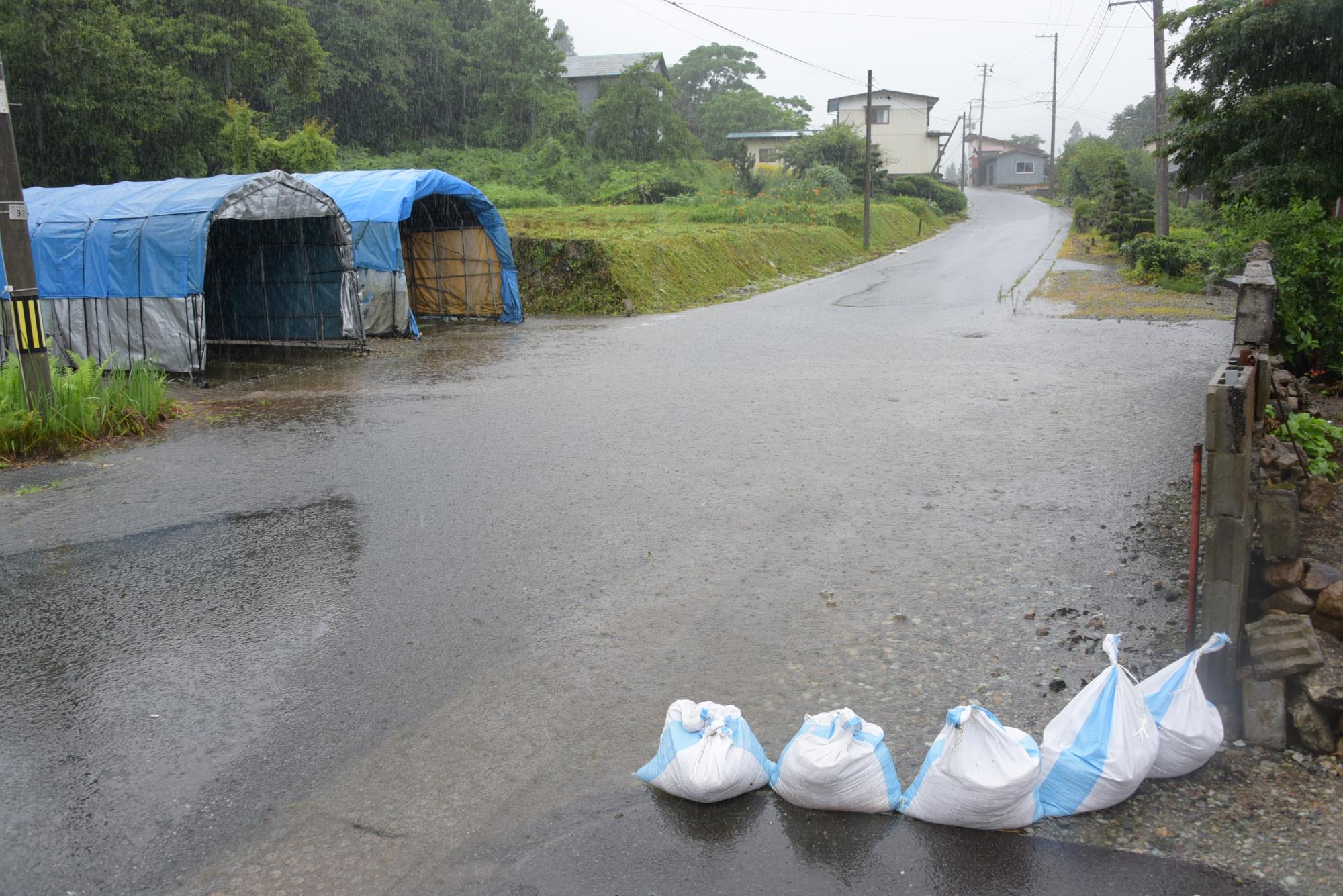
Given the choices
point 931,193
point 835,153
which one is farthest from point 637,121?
point 931,193

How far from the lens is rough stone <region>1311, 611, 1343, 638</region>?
4.20 meters

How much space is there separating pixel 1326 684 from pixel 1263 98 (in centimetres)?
938

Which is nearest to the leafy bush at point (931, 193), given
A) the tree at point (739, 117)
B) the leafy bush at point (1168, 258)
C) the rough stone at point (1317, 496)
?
the tree at point (739, 117)

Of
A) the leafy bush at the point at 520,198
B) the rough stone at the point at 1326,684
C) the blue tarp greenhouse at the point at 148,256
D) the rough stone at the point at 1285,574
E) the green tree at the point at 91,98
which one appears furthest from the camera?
the leafy bush at the point at 520,198

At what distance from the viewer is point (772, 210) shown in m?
37.0

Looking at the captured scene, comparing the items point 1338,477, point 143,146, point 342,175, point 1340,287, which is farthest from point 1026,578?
point 143,146

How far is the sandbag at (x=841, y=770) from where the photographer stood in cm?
357

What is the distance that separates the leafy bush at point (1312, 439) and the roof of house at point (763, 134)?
6426 centimetres

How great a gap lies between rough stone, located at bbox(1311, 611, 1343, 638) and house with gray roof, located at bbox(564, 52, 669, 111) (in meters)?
62.7

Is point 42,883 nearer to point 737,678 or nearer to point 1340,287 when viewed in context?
point 737,678

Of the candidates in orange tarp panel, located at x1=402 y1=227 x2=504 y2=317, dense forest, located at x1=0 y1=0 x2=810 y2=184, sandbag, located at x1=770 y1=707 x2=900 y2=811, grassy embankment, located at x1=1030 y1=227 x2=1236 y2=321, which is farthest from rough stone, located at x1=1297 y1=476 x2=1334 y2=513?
dense forest, located at x1=0 y1=0 x2=810 y2=184

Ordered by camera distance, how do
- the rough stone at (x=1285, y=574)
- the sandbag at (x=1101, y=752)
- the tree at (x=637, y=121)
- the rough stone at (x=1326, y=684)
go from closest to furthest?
1. the sandbag at (x=1101, y=752)
2. the rough stone at (x=1326, y=684)
3. the rough stone at (x=1285, y=574)
4. the tree at (x=637, y=121)

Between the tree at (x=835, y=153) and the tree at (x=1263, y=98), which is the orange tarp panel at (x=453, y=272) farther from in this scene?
the tree at (x=835, y=153)

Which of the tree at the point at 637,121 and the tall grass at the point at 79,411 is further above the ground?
the tree at the point at 637,121
